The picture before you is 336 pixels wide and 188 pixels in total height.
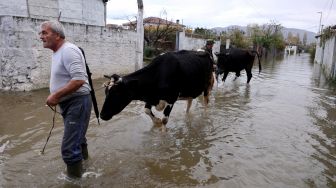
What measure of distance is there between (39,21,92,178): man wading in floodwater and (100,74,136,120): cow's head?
1.09m

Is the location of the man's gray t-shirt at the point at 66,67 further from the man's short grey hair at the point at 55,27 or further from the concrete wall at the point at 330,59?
the concrete wall at the point at 330,59

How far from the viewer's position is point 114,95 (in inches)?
204

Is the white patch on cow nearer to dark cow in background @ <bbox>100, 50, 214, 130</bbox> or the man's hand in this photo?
dark cow in background @ <bbox>100, 50, 214, 130</bbox>

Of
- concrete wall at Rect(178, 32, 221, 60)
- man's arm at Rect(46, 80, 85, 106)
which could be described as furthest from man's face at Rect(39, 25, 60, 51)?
concrete wall at Rect(178, 32, 221, 60)

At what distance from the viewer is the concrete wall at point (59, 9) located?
1677 centimetres

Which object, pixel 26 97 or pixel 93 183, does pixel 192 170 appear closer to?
pixel 93 183

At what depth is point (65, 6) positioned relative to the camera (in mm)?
19953

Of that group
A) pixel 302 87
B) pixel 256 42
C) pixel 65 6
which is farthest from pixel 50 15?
pixel 256 42

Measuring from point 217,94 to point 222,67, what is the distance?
77.0 inches

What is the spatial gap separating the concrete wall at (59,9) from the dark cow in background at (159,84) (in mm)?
11945

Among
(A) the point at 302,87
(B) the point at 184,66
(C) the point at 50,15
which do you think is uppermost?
(C) the point at 50,15

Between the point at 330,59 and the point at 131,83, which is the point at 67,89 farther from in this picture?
the point at 330,59

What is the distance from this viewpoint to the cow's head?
16.9ft

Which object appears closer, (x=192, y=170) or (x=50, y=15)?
(x=192, y=170)
